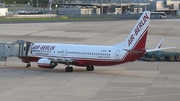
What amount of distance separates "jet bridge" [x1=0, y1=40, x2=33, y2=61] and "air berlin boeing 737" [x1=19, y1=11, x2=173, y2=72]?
2.10 feet

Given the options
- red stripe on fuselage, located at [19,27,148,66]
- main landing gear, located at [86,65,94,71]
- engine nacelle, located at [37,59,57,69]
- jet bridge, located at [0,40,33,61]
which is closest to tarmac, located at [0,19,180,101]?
main landing gear, located at [86,65,94,71]

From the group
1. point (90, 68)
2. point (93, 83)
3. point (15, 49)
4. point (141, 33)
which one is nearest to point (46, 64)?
point (90, 68)

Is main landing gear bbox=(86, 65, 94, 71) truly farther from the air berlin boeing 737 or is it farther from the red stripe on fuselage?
the red stripe on fuselage

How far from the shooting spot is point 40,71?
54562mm

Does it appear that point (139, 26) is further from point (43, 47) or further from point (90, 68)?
point (43, 47)

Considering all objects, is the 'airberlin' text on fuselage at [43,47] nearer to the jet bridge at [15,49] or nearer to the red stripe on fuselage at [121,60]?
the jet bridge at [15,49]

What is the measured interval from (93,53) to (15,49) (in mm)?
10042

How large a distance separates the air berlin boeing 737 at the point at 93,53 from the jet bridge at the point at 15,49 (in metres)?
0.64

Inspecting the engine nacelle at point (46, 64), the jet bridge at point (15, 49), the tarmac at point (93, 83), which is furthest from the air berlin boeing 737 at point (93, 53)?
the tarmac at point (93, 83)

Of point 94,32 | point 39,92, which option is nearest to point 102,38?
point 94,32

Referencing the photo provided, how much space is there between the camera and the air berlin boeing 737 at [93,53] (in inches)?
2009

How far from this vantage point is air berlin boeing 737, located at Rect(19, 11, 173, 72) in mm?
51031

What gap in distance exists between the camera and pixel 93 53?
53031 mm

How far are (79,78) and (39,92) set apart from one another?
331 inches
